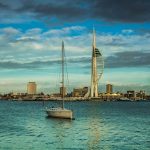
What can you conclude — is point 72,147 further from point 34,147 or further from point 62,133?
point 62,133

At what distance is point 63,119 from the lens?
309 feet

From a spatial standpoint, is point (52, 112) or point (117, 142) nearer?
point (117, 142)

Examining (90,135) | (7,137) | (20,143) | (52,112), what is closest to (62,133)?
(90,135)

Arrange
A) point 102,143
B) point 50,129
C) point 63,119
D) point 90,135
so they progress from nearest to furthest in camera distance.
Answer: point 102,143 < point 90,135 < point 50,129 < point 63,119

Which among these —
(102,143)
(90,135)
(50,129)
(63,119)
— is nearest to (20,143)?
(102,143)

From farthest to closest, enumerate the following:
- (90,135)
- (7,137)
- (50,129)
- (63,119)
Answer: (63,119) → (50,129) → (90,135) → (7,137)

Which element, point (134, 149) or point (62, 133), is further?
point (62, 133)

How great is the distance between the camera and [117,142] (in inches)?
2228

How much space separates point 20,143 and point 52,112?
141 feet

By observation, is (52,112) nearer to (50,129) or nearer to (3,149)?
(50,129)

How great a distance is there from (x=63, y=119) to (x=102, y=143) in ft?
126

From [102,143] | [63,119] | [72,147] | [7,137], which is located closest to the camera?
[72,147]

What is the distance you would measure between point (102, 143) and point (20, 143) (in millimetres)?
9123

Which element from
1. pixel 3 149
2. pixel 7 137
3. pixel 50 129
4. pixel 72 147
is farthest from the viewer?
pixel 50 129
